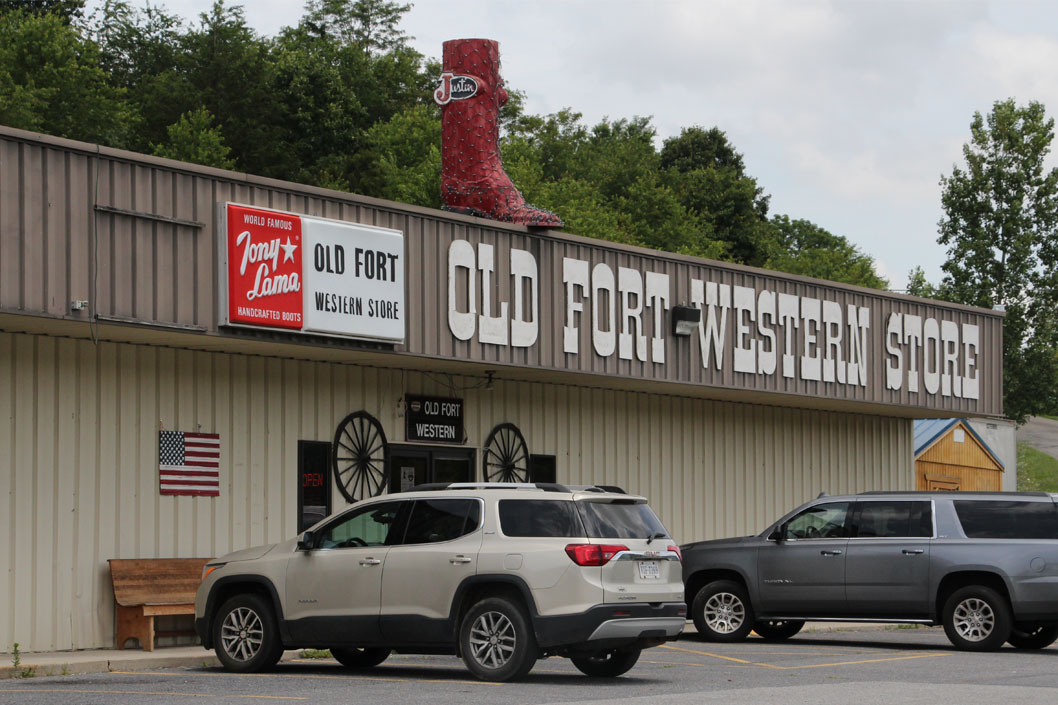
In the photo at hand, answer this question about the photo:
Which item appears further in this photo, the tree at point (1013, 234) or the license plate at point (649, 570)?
the tree at point (1013, 234)

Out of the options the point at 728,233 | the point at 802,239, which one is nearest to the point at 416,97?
the point at 728,233

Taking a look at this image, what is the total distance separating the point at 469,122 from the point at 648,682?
33.7 ft

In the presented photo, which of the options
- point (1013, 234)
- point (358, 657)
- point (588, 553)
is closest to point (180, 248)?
point (358, 657)

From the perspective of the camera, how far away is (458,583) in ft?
44.1

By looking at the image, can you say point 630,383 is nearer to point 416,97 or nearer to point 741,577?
point 741,577

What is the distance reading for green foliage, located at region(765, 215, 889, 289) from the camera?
236 ft

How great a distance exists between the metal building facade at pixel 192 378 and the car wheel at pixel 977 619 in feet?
18.9

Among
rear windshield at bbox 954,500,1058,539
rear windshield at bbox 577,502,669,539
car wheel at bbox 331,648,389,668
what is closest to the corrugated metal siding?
car wheel at bbox 331,648,389,668

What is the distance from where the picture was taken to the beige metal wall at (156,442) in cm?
1579

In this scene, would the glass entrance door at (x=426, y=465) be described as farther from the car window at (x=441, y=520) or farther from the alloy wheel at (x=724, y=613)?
the car window at (x=441, y=520)

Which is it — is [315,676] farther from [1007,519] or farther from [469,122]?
[469,122]

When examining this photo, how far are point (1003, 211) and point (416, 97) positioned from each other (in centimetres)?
2806

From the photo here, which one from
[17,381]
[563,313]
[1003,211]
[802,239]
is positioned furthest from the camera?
[802,239]

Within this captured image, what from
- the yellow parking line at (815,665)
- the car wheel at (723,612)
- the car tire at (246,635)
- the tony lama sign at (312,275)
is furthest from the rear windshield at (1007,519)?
the car tire at (246,635)
